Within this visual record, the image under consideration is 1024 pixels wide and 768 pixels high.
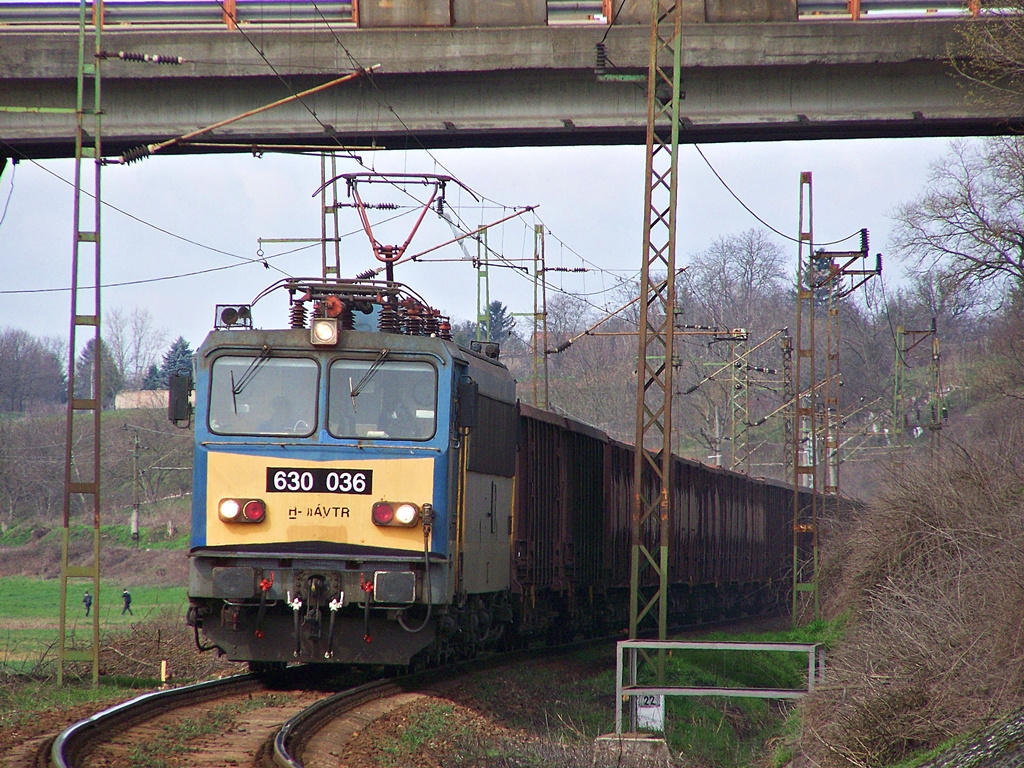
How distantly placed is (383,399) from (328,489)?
39.2 inches

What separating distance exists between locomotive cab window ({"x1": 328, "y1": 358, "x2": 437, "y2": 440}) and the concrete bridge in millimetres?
8085

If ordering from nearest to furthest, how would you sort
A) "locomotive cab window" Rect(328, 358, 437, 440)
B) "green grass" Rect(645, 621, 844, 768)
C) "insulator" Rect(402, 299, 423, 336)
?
"locomotive cab window" Rect(328, 358, 437, 440) < "insulator" Rect(402, 299, 423, 336) < "green grass" Rect(645, 621, 844, 768)

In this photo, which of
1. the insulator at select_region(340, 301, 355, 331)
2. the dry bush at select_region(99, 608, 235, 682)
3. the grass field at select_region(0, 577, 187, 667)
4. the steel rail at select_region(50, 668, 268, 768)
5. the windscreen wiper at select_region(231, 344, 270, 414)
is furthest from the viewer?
the grass field at select_region(0, 577, 187, 667)

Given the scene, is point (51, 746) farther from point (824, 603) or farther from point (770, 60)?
point (824, 603)

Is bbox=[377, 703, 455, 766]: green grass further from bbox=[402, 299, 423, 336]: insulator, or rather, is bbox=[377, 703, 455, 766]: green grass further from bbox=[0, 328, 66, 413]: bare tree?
bbox=[0, 328, 66, 413]: bare tree

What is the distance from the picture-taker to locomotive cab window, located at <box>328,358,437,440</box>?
11.2 metres

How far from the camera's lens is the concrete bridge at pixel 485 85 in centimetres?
1833

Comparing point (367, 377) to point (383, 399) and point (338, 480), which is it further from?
point (338, 480)

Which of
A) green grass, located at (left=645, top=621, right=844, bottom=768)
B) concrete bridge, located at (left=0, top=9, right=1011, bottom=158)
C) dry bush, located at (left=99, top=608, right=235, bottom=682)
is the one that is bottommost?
green grass, located at (left=645, top=621, right=844, bottom=768)

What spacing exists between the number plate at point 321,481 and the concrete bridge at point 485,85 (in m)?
8.60

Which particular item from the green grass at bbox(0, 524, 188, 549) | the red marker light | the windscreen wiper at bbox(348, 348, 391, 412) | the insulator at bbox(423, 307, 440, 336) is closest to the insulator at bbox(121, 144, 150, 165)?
the insulator at bbox(423, 307, 440, 336)

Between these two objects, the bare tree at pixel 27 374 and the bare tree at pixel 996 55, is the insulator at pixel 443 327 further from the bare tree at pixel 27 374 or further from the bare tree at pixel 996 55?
the bare tree at pixel 27 374

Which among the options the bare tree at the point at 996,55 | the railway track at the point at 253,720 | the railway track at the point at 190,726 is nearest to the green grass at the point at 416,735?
the railway track at the point at 253,720

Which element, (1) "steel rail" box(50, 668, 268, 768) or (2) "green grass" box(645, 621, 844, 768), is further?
(2) "green grass" box(645, 621, 844, 768)
